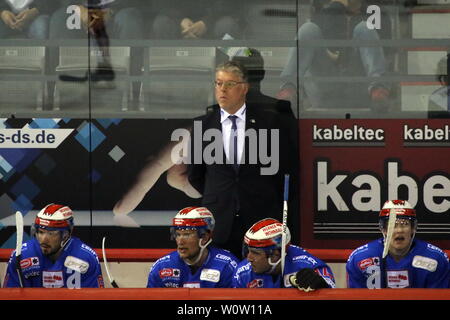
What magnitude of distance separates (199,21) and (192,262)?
2.02 m

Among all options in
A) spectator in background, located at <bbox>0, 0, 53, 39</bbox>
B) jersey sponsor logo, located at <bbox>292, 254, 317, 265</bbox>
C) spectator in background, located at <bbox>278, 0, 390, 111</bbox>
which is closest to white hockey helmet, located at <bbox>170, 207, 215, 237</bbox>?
jersey sponsor logo, located at <bbox>292, 254, 317, 265</bbox>

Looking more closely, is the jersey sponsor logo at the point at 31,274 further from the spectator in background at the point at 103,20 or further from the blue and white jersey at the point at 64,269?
the spectator in background at the point at 103,20

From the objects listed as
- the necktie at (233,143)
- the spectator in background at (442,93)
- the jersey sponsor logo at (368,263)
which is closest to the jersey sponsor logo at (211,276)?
the jersey sponsor logo at (368,263)

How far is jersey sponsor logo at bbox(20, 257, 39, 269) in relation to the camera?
834 cm

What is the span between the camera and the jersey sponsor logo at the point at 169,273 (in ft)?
26.7

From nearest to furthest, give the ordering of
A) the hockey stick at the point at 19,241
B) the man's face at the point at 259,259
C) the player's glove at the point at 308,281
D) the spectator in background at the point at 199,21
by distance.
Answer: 1. the player's glove at the point at 308,281
2. the hockey stick at the point at 19,241
3. the man's face at the point at 259,259
4. the spectator in background at the point at 199,21

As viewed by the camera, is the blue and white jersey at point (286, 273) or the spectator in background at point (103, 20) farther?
the spectator in background at point (103, 20)

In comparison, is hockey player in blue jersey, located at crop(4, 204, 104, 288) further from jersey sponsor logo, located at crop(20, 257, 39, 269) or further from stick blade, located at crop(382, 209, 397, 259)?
stick blade, located at crop(382, 209, 397, 259)

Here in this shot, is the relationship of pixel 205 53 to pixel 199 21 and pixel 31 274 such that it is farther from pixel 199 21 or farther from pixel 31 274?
pixel 31 274

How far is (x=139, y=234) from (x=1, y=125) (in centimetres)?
130

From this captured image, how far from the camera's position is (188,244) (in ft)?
26.9

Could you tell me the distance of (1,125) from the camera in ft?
31.0

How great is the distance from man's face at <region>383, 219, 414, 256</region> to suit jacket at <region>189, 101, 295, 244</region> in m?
1.25
